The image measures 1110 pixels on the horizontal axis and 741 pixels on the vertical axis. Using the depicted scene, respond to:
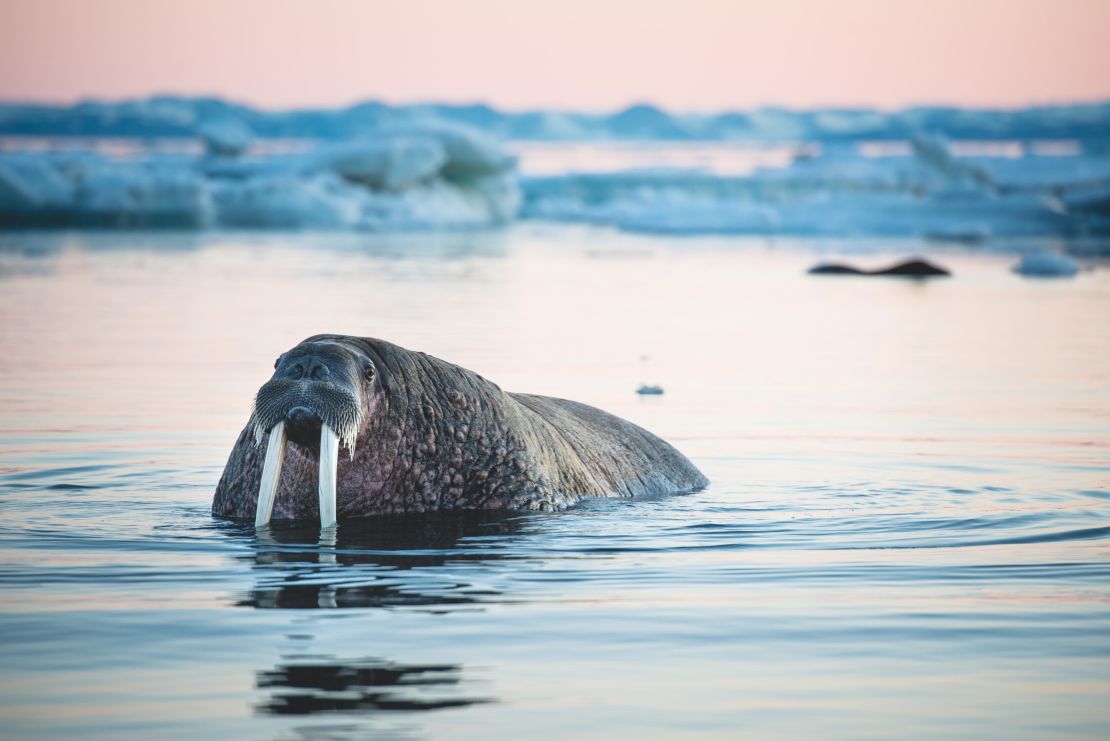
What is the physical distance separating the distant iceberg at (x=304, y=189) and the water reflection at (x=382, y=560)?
3397 centimetres

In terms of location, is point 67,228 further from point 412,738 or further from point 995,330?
point 412,738

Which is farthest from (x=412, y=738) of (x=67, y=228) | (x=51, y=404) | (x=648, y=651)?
(x=67, y=228)

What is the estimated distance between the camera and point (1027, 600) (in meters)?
5.84

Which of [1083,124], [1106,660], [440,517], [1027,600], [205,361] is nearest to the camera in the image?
[1106,660]

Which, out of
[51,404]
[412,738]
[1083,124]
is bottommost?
[412,738]

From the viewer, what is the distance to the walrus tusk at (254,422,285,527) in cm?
659

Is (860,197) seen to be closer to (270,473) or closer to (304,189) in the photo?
(304,189)

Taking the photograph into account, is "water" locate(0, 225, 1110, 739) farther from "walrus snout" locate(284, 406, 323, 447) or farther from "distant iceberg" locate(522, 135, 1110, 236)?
"distant iceberg" locate(522, 135, 1110, 236)

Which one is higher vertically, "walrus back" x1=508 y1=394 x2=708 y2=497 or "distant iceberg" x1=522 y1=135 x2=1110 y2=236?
"distant iceberg" x1=522 y1=135 x2=1110 y2=236

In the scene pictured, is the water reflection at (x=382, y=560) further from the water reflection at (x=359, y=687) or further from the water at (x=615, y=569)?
the water reflection at (x=359, y=687)

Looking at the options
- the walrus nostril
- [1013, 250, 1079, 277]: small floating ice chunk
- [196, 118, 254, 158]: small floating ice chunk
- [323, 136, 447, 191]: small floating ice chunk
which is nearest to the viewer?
the walrus nostril

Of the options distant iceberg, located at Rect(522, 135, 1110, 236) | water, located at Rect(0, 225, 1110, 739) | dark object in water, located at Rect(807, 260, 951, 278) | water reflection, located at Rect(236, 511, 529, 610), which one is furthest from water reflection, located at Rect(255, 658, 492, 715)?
distant iceberg, located at Rect(522, 135, 1110, 236)

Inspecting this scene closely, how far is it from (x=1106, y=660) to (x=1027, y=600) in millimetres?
877

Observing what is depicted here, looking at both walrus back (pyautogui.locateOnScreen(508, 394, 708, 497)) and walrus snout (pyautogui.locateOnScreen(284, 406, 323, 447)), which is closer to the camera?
walrus snout (pyautogui.locateOnScreen(284, 406, 323, 447))
